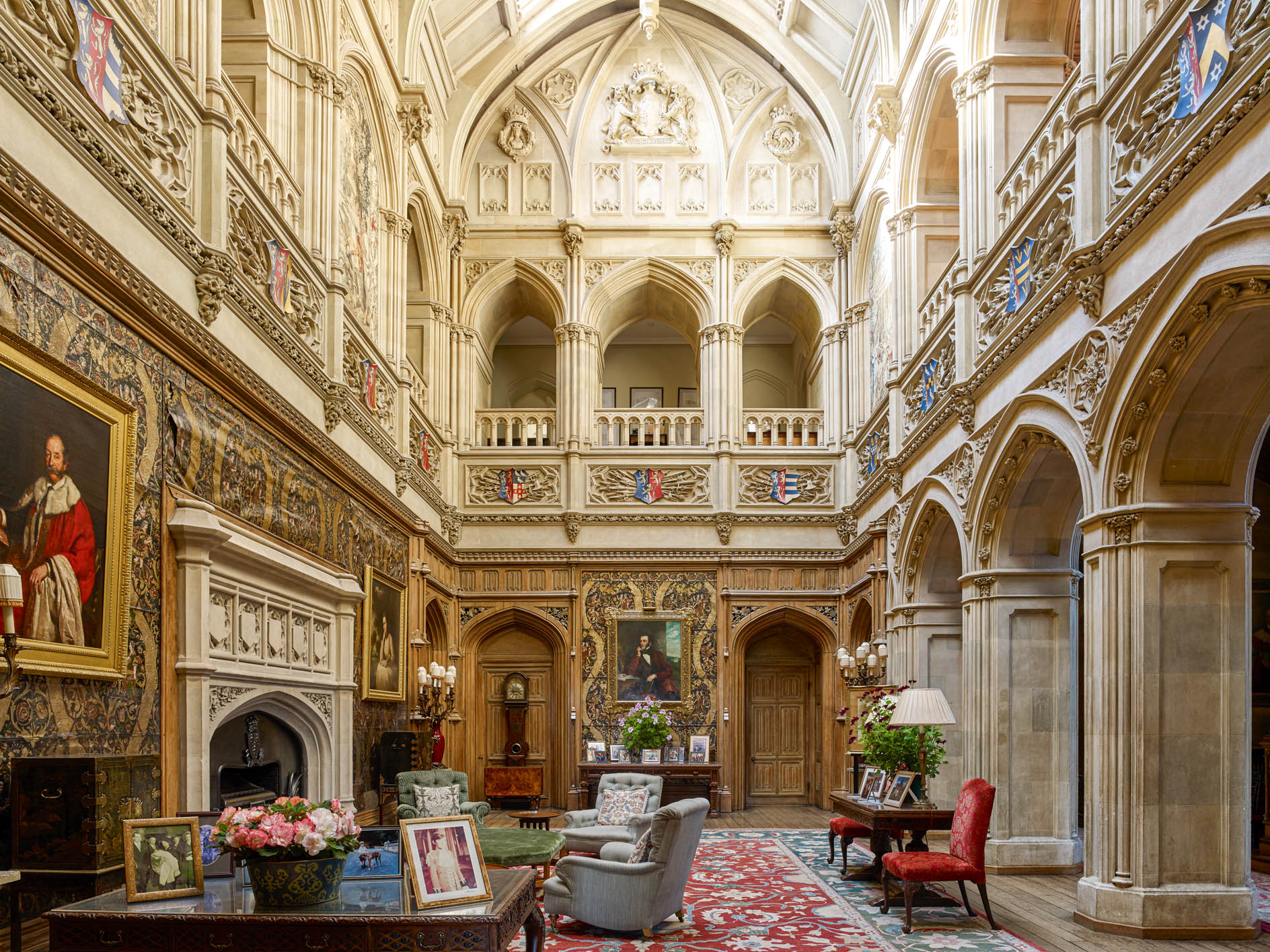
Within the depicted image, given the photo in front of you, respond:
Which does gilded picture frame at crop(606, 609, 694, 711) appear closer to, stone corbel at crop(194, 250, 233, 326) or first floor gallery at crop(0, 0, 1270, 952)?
first floor gallery at crop(0, 0, 1270, 952)

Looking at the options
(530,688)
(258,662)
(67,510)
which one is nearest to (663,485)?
(530,688)

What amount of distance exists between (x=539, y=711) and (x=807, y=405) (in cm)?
763

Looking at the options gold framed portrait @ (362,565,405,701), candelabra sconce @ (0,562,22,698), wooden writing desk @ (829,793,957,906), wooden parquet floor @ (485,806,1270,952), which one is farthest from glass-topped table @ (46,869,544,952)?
gold framed portrait @ (362,565,405,701)

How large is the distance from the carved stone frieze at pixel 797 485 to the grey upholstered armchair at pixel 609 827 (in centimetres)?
836

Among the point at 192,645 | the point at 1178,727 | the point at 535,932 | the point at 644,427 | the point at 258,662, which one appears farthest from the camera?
the point at 644,427

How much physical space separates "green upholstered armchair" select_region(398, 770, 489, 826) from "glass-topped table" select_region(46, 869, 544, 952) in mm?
5647

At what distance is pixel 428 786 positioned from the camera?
1076cm

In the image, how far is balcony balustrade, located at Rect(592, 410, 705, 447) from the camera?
1895cm

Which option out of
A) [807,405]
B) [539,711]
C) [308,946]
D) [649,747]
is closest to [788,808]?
[649,747]

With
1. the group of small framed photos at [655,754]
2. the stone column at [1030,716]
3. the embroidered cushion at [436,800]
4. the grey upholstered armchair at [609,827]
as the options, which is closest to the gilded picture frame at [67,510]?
the grey upholstered armchair at [609,827]

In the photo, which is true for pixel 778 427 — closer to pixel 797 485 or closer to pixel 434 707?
pixel 797 485

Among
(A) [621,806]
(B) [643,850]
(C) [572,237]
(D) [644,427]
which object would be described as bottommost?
(A) [621,806]

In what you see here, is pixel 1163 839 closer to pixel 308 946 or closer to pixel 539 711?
pixel 308 946

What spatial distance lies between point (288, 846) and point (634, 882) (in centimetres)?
363
